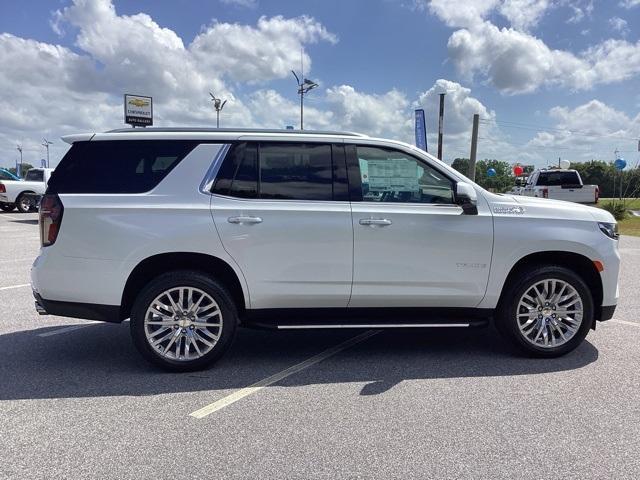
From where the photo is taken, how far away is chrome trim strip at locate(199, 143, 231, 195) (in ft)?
14.4

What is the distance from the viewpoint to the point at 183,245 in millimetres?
4258

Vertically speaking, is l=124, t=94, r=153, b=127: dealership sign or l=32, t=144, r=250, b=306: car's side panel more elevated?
l=124, t=94, r=153, b=127: dealership sign

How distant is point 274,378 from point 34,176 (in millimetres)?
22617

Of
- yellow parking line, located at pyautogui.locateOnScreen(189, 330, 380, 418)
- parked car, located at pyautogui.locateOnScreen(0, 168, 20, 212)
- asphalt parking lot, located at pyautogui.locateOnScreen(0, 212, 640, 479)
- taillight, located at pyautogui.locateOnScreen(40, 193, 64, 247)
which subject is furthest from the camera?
parked car, located at pyautogui.locateOnScreen(0, 168, 20, 212)

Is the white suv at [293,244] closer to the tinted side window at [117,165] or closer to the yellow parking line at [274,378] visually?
the tinted side window at [117,165]

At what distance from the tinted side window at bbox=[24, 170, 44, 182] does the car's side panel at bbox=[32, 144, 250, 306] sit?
2123 cm

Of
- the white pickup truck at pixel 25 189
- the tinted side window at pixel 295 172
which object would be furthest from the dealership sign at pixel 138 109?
the tinted side window at pixel 295 172

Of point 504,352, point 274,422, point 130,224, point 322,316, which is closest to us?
point 274,422

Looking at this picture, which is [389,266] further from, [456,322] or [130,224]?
[130,224]

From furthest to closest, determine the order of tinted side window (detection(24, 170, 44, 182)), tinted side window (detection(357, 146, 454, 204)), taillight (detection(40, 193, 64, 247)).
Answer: tinted side window (detection(24, 170, 44, 182)) < tinted side window (detection(357, 146, 454, 204)) < taillight (detection(40, 193, 64, 247))

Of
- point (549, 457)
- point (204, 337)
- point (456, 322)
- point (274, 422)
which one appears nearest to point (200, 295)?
point (204, 337)

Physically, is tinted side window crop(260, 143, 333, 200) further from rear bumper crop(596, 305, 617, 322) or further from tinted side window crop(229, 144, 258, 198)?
rear bumper crop(596, 305, 617, 322)

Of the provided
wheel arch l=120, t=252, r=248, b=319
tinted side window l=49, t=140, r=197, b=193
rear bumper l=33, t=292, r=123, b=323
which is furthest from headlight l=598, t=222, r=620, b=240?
rear bumper l=33, t=292, r=123, b=323

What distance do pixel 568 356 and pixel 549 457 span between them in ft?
6.66
